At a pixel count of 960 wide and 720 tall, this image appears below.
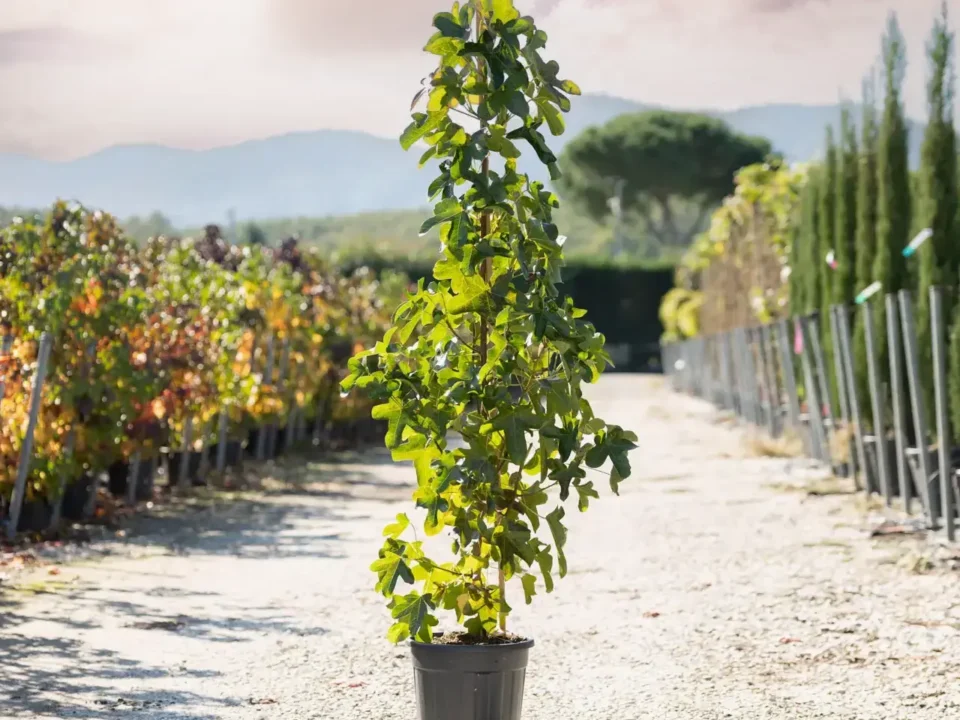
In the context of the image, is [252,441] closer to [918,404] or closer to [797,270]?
[797,270]

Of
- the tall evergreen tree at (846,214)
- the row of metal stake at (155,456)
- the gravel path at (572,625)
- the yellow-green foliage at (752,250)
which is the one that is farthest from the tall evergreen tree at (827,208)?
the row of metal stake at (155,456)

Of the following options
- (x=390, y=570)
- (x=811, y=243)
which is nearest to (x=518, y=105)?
(x=390, y=570)

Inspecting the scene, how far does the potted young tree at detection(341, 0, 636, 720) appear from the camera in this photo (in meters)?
4.61

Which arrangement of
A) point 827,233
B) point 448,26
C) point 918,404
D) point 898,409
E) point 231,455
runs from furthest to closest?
point 231,455 < point 827,233 < point 898,409 < point 918,404 < point 448,26

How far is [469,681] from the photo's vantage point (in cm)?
458

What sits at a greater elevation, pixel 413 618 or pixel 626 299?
pixel 626 299

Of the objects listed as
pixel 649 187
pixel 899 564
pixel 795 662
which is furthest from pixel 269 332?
pixel 649 187

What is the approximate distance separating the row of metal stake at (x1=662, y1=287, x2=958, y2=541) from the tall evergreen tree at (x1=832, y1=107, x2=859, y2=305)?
57 cm

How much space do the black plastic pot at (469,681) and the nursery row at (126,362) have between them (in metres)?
5.63

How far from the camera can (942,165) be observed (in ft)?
37.4

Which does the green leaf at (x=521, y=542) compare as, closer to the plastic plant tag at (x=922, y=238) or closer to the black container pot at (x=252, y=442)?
the plastic plant tag at (x=922, y=238)

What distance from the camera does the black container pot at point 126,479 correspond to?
1292cm

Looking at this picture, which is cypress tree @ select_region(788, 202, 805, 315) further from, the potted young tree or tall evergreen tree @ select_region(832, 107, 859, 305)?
the potted young tree

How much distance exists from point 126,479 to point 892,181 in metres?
7.07
